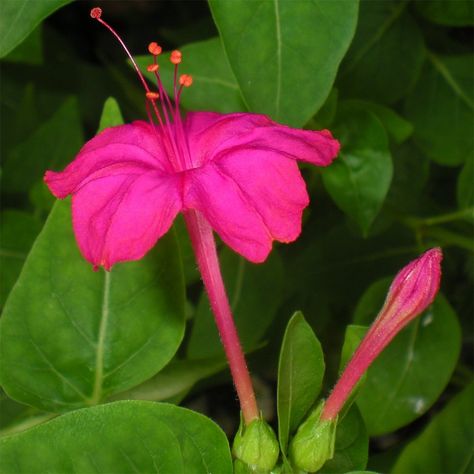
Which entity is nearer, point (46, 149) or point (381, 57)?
point (381, 57)

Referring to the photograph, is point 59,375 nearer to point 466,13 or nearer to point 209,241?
point 209,241

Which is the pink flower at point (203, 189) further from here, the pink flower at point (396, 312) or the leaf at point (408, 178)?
the leaf at point (408, 178)

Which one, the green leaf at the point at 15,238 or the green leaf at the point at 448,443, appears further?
the green leaf at the point at 15,238

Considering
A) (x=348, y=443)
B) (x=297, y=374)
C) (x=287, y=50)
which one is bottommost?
(x=348, y=443)

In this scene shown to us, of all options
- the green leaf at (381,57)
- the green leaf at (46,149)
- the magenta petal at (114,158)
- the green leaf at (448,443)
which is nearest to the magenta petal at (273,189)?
the magenta petal at (114,158)

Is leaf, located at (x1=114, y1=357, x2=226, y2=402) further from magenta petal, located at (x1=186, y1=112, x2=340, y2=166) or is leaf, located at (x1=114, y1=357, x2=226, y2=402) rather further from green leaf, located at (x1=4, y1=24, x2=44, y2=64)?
green leaf, located at (x1=4, y1=24, x2=44, y2=64)

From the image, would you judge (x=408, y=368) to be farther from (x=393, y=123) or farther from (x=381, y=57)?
(x=381, y=57)

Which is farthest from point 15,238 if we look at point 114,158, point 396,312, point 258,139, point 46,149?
point 396,312
